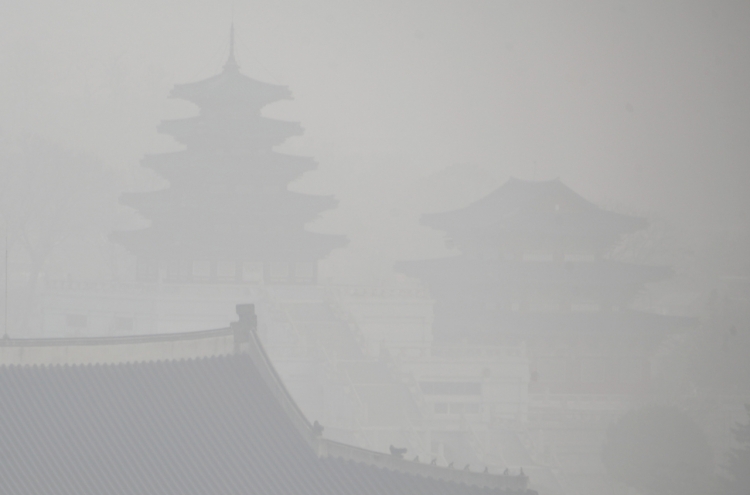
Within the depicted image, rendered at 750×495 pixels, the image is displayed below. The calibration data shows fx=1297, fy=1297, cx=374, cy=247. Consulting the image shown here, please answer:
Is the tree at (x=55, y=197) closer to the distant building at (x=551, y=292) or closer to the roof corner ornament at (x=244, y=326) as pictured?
the distant building at (x=551, y=292)

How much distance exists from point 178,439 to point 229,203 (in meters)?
40.5

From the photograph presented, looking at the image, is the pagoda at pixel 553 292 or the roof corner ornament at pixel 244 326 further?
the pagoda at pixel 553 292

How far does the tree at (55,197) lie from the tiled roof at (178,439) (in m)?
60.0

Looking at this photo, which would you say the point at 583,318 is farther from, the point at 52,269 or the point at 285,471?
the point at 52,269

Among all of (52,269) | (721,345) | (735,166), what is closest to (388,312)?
(721,345)

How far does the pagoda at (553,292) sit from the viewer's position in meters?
60.2

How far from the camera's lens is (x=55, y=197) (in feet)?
285

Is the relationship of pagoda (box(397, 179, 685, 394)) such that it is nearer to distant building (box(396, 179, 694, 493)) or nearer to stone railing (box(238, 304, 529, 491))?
distant building (box(396, 179, 694, 493))

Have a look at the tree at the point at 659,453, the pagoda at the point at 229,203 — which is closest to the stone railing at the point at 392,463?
the tree at the point at 659,453

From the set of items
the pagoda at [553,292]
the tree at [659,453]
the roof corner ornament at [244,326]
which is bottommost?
the tree at [659,453]

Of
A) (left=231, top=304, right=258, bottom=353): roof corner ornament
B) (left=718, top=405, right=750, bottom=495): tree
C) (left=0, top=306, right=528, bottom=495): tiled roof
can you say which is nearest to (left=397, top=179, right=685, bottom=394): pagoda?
(left=718, top=405, right=750, bottom=495): tree

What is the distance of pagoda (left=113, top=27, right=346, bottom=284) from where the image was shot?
60.5 meters

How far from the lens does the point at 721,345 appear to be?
6562 centimetres

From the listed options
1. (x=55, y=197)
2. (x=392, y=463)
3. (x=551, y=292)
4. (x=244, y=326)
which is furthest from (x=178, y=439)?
(x=55, y=197)
